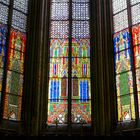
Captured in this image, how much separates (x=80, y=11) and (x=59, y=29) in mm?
1008

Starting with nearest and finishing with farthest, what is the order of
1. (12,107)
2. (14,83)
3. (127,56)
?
(12,107)
(14,83)
(127,56)

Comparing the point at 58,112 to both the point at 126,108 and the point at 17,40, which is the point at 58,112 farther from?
the point at 17,40

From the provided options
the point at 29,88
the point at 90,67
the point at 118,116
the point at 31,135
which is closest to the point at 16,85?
the point at 29,88

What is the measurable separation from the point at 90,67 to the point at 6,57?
2.60 m

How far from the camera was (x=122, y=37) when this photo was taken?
11133 mm

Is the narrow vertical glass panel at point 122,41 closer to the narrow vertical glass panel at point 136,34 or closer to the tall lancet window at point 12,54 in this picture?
the narrow vertical glass panel at point 136,34

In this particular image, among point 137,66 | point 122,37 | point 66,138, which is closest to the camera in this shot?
point 66,138

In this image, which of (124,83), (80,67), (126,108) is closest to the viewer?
(126,108)

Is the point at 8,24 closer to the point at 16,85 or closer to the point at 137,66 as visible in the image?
the point at 16,85

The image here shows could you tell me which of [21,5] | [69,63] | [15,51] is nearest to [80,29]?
[69,63]

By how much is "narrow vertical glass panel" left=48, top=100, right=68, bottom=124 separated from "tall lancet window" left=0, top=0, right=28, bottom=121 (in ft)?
2.99

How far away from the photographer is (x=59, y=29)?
11867 mm

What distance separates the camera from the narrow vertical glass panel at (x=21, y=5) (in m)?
11.7

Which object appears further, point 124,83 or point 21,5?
point 21,5
